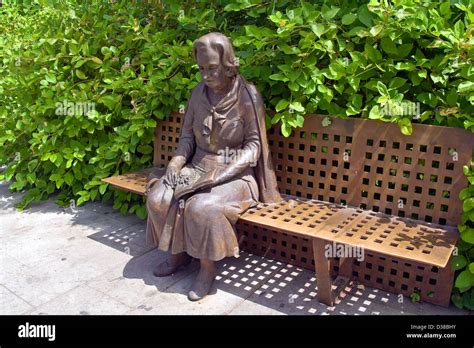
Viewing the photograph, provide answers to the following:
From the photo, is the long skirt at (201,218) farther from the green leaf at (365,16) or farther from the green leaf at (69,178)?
the green leaf at (69,178)

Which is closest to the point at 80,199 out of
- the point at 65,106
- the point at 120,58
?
the point at 65,106

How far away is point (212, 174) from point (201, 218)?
0.39 metres

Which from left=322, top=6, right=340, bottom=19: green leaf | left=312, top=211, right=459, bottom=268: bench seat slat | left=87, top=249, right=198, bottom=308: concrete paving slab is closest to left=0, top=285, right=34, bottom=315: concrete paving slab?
left=87, top=249, right=198, bottom=308: concrete paving slab

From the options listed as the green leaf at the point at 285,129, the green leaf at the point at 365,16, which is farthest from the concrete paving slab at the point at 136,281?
the green leaf at the point at 365,16

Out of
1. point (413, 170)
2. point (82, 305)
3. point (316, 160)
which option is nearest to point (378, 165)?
point (413, 170)

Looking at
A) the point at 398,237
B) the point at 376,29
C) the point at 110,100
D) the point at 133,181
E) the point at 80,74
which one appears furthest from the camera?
the point at 80,74

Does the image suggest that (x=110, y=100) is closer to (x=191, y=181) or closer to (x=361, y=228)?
(x=191, y=181)

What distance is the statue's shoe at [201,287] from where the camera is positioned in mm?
3131

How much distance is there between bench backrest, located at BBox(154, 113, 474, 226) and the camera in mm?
2955

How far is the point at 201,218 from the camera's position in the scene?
3010 millimetres

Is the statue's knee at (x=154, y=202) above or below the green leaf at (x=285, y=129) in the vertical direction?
below

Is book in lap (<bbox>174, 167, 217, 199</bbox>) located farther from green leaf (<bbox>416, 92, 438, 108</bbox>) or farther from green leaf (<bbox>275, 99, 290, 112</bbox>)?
green leaf (<bbox>416, 92, 438, 108</bbox>)

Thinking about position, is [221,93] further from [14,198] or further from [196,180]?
[14,198]

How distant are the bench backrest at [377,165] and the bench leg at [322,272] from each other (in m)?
0.64
